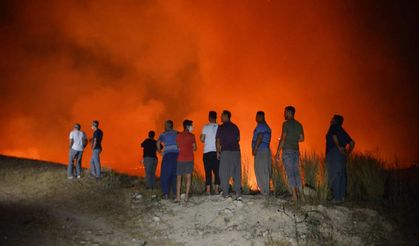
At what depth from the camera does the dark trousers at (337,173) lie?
1002 centimetres

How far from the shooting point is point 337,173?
10.0 metres

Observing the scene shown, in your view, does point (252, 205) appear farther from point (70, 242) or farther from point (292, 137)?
point (70, 242)

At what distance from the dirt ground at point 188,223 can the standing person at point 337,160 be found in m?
1.06

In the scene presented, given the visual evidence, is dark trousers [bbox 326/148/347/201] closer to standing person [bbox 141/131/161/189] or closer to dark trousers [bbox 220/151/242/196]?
dark trousers [bbox 220/151/242/196]

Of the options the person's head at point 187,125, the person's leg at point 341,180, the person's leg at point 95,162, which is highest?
the person's head at point 187,125

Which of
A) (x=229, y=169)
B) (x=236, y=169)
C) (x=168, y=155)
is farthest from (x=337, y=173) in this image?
(x=168, y=155)

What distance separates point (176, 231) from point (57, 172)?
848 centimetres

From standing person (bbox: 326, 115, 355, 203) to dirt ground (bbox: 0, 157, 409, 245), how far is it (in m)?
1.06

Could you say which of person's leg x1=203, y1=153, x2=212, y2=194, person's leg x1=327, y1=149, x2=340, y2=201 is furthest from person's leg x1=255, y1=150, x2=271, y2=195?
person's leg x1=327, y1=149, x2=340, y2=201

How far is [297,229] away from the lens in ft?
25.9

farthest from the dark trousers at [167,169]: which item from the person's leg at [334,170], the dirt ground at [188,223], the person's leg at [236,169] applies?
the person's leg at [334,170]

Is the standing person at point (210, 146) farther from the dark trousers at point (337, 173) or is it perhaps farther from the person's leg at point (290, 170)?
the dark trousers at point (337, 173)

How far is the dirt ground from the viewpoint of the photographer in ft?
25.1

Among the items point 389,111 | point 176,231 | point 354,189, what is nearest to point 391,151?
point 389,111
